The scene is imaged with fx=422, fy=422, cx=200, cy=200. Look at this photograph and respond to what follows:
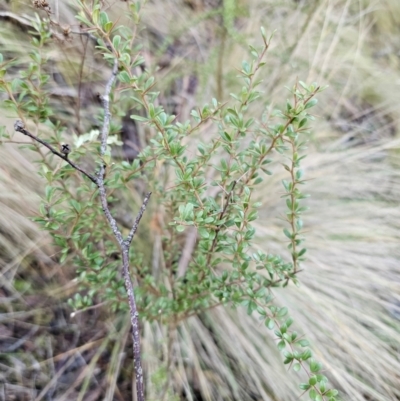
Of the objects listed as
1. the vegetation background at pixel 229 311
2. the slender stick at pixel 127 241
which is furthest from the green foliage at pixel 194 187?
the vegetation background at pixel 229 311

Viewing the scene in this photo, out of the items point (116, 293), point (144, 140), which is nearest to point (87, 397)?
point (116, 293)

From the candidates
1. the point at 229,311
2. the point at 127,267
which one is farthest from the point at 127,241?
the point at 229,311

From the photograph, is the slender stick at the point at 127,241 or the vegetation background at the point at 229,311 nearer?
the slender stick at the point at 127,241

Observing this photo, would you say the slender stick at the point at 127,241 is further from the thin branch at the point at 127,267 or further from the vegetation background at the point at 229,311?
the vegetation background at the point at 229,311

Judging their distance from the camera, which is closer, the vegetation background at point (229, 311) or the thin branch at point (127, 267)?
the thin branch at point (127, 267)

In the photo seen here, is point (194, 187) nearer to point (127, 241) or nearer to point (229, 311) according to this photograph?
point (127, 241)

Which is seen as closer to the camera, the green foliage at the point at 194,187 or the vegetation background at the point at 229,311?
the green foliage at the point at 194,187

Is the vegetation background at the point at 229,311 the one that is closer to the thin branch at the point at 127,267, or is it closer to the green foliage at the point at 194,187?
the green foliage at the point at 194,187

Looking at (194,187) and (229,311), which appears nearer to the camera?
(194,187)

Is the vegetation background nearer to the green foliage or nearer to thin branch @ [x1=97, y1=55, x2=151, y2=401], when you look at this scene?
the green foliage

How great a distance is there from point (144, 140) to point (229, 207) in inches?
32.7

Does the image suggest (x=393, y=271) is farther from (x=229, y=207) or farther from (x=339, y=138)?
(x=229, y=207)

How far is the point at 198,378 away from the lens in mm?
1146

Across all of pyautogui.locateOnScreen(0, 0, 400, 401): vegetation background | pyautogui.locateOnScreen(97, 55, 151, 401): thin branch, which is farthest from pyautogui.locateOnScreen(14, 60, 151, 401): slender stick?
pyautogui.locateOnScreen(0, 0, 400, 401): vegetation background
